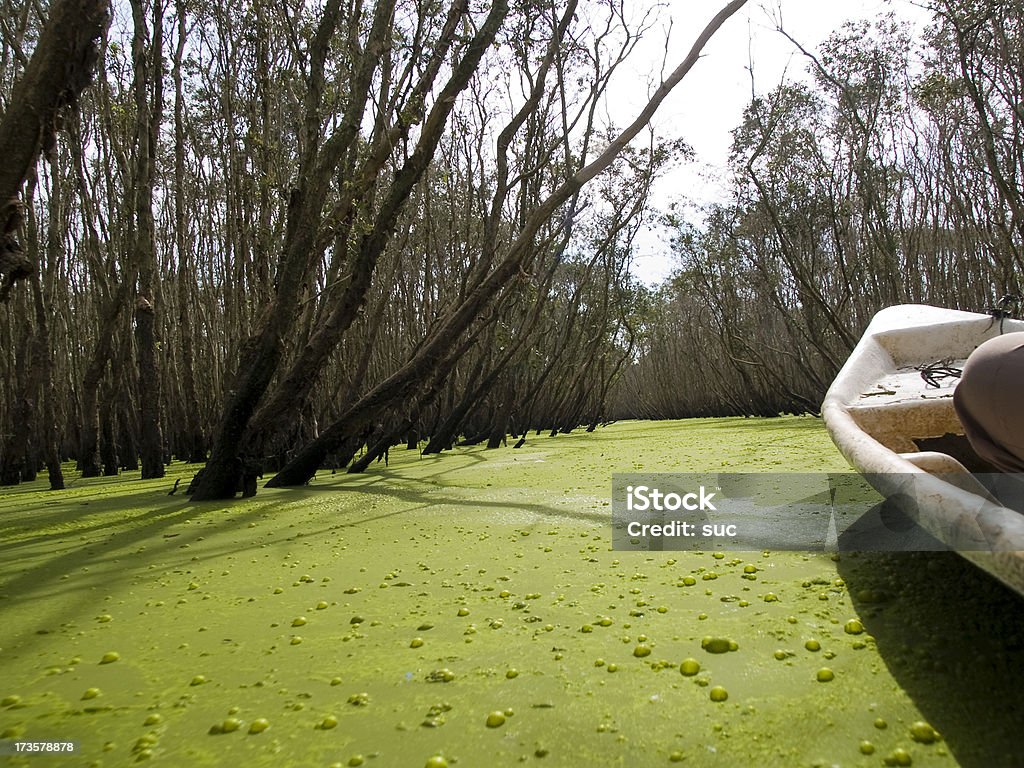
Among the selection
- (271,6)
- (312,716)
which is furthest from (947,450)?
(271,6)

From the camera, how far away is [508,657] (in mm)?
1457

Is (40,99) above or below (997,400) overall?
above

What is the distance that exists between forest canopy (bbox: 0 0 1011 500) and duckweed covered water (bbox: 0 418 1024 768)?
1.55 m

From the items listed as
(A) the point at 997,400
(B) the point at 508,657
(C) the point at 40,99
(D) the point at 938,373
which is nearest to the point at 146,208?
(C) the point at 40,99

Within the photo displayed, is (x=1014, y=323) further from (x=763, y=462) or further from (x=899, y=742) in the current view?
(x=899, y=742)

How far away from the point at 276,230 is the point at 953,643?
5.16 m

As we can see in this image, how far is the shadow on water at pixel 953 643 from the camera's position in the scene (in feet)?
3.35

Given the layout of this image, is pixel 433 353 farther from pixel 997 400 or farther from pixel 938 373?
pixel 997 400

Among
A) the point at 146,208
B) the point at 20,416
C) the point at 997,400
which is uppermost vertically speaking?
the point at 146,208

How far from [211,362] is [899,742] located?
1035 cm
